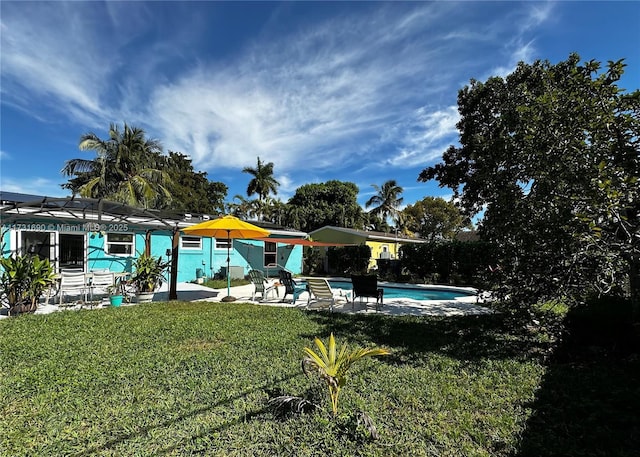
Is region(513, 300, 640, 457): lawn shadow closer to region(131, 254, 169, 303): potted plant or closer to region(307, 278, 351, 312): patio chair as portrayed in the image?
region(307, 278, 351, 312): patio chair

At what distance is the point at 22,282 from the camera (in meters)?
8.09

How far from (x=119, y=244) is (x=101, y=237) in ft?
2.51

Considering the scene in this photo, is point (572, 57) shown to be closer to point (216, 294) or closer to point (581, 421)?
point (581, 421)

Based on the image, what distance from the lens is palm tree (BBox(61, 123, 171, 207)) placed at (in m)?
21.9

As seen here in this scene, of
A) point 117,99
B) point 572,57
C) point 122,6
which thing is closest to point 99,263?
point 117,99

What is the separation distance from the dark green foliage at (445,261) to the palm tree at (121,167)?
17345 millimetres

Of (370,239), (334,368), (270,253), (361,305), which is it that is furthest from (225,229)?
(370,239)

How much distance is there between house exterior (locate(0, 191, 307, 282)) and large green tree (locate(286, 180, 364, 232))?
70.7 feet

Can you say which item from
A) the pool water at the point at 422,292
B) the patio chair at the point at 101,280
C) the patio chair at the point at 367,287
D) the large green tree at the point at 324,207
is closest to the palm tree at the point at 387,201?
the large green tree at the point at 324,207

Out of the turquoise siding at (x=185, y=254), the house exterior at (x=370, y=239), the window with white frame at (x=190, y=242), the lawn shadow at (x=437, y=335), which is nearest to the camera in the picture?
the lawn shadow at (x=437, y=335)

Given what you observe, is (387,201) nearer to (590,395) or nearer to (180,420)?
(590,395)

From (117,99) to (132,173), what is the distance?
43.9 ft

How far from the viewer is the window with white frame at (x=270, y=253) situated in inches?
806

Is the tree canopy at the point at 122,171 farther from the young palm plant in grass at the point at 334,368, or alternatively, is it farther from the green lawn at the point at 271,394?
the young palm plant in grass at the point at 334,368
